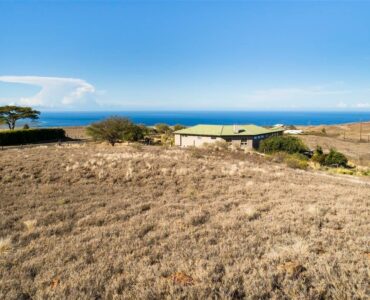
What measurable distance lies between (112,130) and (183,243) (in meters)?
40.0

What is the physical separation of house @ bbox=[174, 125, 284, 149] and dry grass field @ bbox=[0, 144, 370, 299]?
1399 inches

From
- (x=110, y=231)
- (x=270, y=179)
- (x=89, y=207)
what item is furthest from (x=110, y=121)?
(x=110, y=231)

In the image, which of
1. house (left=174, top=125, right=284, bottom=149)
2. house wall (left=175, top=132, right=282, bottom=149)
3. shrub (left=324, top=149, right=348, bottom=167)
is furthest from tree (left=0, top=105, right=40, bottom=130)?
shrub (left=324, top=149, right=348, bottom=167)

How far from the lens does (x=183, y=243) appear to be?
6004 mm

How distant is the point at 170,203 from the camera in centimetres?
973

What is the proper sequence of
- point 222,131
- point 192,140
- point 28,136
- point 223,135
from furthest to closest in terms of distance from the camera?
1. point 192,140
2. point 222,131
3. point 28,136
4. point 223,135

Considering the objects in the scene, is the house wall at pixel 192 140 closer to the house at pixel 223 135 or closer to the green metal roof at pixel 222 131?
the house at pixel 223 135

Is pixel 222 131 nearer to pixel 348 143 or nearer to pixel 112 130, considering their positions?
pixel 112 130

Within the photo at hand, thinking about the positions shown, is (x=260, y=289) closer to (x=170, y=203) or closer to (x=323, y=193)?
(x=170, y=203)

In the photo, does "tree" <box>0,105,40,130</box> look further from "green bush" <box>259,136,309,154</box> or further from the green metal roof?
"green bush" <box>259,136,309,154</box>

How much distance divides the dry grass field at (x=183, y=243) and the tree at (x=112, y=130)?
32181mm

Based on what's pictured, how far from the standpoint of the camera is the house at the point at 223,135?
47.5 meters

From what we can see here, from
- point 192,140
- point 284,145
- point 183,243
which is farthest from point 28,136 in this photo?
point 183,243

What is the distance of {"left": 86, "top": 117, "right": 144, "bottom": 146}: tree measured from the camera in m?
43.7
